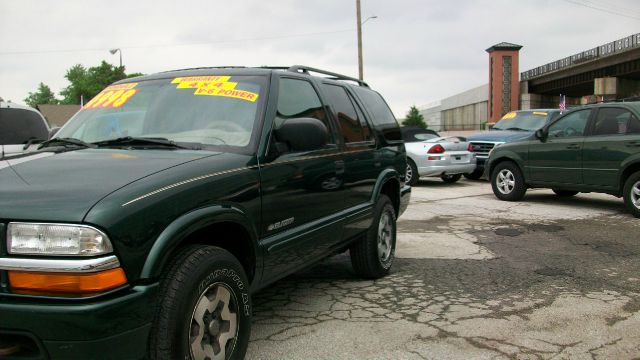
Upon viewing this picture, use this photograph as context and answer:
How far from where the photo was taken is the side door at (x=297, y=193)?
340 centimetres

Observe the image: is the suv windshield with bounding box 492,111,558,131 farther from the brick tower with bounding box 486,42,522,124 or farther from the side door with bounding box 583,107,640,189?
the brick tower with bounding box 486,42,522,124

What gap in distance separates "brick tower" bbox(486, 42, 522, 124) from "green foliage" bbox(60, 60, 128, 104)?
119 feet

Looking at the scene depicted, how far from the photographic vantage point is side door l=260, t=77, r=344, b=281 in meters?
3.40

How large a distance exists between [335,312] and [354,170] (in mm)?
1171

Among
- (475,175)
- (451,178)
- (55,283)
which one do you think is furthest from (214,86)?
(475,175)

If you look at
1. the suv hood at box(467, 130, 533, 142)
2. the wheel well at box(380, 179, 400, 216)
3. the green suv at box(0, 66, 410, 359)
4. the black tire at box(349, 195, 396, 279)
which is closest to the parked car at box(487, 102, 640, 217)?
the suv hood at box(467, 130, 533, 142)

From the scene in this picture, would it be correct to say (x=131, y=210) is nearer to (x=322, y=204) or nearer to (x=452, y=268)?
(x=322, y=204)

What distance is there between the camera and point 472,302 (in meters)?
4.53

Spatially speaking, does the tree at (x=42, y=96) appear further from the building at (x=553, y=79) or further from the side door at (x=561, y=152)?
the side door at (x=561, y=152)

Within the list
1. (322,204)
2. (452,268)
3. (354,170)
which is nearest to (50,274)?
(322,204)

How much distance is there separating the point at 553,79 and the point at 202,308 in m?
57.6

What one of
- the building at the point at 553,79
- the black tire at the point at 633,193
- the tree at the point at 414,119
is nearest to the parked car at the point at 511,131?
the black tire at the point at 633,193

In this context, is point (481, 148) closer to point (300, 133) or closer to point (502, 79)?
point (300, 133)

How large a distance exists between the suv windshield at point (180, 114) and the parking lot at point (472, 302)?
4.73 feet
